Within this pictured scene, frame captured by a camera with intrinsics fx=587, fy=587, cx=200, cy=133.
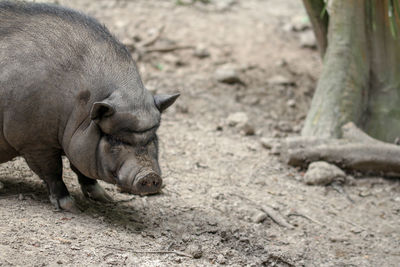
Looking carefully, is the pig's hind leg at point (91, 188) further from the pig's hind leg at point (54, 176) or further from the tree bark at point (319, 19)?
the tree bark at point (319, 19)

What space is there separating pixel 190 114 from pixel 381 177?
228cm

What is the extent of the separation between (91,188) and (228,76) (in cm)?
339

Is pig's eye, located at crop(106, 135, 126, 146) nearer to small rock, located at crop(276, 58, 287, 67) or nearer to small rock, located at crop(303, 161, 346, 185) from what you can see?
small rock, located at crop(303, 161, 346, 185)

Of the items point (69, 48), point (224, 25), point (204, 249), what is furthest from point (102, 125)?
point (224, 25)

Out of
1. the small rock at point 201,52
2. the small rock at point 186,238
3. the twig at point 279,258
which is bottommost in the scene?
the twig at point 279,258

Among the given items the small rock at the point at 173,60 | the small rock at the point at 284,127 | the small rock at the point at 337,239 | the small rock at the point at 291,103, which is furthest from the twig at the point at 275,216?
the small rock at the point at 173,60

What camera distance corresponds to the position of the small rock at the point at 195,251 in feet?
13.6

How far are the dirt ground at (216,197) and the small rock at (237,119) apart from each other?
8 centimetres

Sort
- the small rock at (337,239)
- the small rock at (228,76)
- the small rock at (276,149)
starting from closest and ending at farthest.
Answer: the small rock at (337,239) → the small rock at (276,149) → the small rock at (228,76)

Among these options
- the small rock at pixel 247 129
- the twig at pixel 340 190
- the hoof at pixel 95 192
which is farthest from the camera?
the small rock at pixel 247 129

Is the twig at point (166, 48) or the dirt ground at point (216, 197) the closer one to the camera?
the dirt ground at point (216, 197)

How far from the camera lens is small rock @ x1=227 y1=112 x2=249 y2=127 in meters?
6.75

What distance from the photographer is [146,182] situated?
4.00 metres

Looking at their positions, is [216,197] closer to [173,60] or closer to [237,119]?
[237,119]
